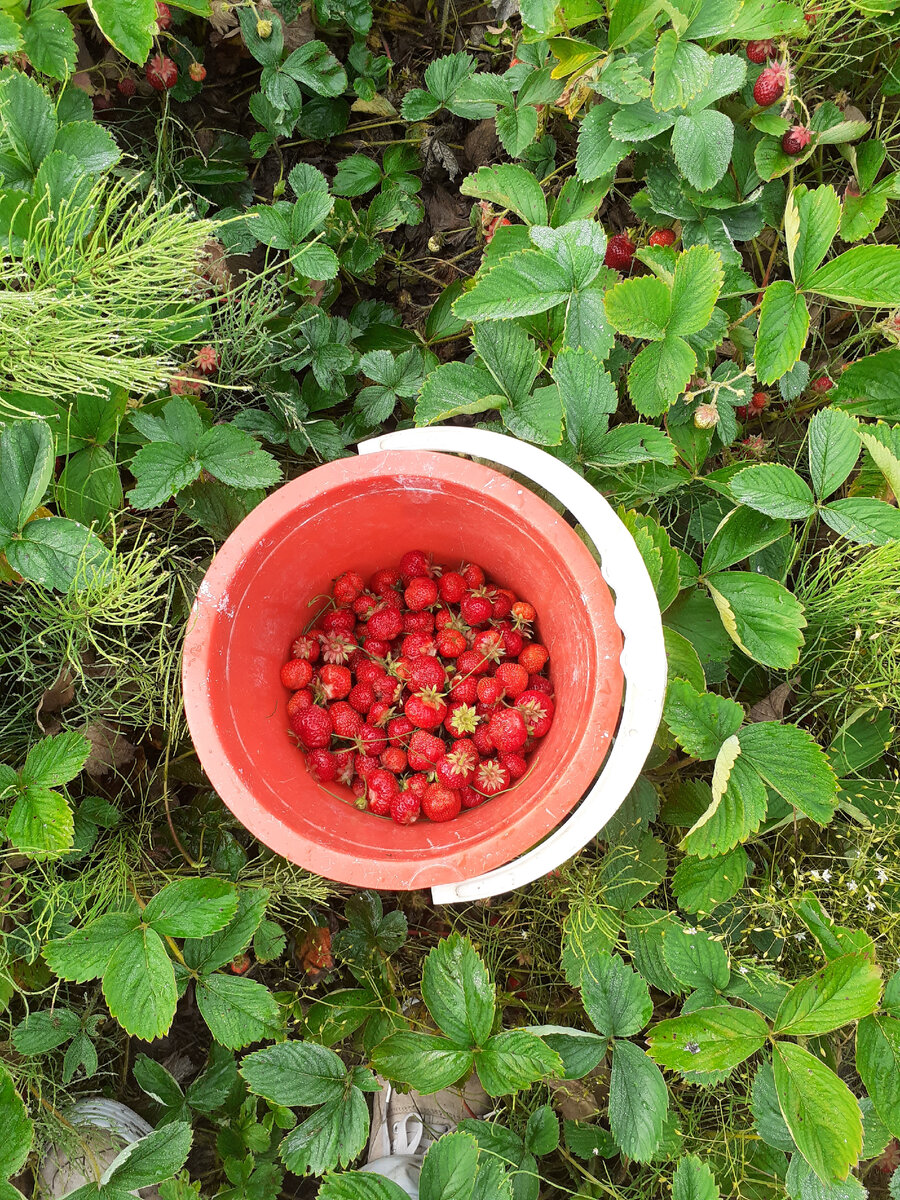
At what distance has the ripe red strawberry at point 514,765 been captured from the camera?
1.32 metres

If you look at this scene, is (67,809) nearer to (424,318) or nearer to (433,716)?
(433,716)

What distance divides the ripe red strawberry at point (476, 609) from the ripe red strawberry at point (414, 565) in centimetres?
10

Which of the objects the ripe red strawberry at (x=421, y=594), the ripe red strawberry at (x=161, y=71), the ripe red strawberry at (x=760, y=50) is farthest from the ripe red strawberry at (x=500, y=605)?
the ripe red strawberry at (x=161, y=71)

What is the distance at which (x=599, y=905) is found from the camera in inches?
57.2

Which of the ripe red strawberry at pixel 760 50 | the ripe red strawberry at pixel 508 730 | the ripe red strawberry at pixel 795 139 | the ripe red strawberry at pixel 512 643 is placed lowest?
the ripe red strawberry at pixel 508 730

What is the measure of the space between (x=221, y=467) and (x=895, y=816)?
133 centimetres

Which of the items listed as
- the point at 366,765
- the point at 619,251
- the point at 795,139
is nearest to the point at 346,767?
the point at 366,765

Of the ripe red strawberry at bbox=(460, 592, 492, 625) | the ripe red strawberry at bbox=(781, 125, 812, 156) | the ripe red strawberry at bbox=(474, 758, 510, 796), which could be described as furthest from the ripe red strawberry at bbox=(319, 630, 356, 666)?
the ripe red strawberry at bbox=(781, 125, 812, 156)

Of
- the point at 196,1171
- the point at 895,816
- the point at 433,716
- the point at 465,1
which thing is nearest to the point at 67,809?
the point at 433,716

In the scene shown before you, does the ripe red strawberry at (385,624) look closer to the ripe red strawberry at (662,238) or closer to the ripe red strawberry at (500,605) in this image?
the ripe red strawberry at (500,605)

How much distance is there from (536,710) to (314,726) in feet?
1.22

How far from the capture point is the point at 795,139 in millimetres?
1409

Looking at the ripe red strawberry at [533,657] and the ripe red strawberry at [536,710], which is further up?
the ripe red strawberry at [533,657]

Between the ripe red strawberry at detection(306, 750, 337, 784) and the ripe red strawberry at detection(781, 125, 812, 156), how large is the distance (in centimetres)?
134
